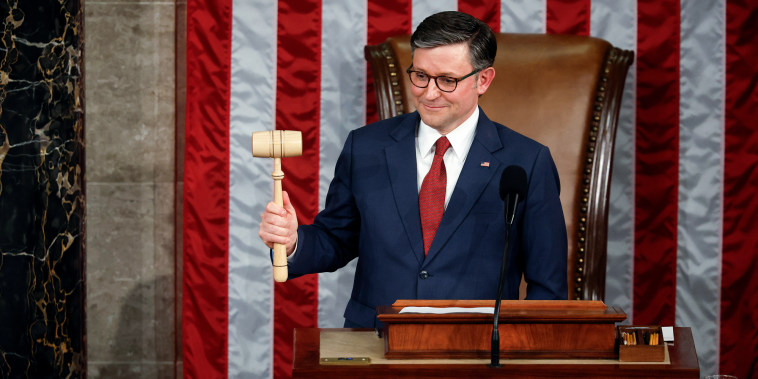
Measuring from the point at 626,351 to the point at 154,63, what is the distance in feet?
7.73

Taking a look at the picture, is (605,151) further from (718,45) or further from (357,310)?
(357,310)

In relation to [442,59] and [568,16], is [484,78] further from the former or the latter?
[568,16]

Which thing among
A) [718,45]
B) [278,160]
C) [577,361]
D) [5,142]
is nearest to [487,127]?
[278,160]

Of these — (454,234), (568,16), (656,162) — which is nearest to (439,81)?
(454,234)

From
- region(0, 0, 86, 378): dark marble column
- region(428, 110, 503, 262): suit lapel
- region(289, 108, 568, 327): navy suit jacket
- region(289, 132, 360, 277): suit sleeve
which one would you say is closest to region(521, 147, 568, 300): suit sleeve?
region(289, 108, 568, 327): navy suit jacket

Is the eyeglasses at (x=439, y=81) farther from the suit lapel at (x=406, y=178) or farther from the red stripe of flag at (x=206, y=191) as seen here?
the red stripe of flag at (x=206, y=191)

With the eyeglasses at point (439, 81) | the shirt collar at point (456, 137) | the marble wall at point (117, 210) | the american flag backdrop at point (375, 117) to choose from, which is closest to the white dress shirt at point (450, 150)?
the shirt collar at point (456, 137)

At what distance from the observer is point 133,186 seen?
3.38 metres

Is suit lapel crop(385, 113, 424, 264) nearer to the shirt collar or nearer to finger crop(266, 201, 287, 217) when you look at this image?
the shirt collar

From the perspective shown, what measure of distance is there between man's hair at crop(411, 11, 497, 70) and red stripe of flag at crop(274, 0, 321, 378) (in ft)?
3.77

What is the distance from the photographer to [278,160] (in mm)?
1767

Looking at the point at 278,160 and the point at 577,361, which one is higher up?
the point at 278,160

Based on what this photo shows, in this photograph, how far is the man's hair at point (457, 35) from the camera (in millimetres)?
2107

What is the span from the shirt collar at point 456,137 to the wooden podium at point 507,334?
2.33ft
